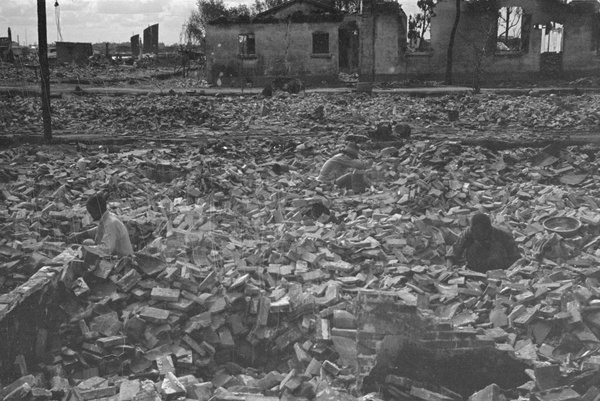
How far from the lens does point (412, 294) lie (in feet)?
21.9

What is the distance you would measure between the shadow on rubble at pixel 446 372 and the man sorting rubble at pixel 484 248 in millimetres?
2276

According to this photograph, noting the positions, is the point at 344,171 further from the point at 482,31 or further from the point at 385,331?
the point at 482,31

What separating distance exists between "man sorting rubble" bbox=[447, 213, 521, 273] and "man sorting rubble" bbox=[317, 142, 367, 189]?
402 cm

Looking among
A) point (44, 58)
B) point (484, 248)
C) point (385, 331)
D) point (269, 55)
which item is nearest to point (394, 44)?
point (269, 55)

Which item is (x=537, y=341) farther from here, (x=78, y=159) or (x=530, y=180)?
(x=78, y=159)

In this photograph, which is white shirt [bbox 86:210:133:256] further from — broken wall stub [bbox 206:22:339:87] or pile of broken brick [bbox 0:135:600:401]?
broken wall stub [bbox 206:22:339:87]

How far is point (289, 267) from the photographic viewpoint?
721 centimetres

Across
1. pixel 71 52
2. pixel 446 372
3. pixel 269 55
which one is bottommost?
pixel 446 372

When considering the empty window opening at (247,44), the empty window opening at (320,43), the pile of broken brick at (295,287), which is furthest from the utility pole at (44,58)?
the empty window opening at (320,43)

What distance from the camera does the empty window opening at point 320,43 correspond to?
3324 cm

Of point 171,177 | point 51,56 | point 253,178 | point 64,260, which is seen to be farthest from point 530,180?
point 51,56

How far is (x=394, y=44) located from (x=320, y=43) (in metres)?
3.99

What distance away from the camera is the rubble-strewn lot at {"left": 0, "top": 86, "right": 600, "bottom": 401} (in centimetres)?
521

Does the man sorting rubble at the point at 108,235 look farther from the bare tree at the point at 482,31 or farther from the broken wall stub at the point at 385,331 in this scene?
the bare tree at the point at 482,31
